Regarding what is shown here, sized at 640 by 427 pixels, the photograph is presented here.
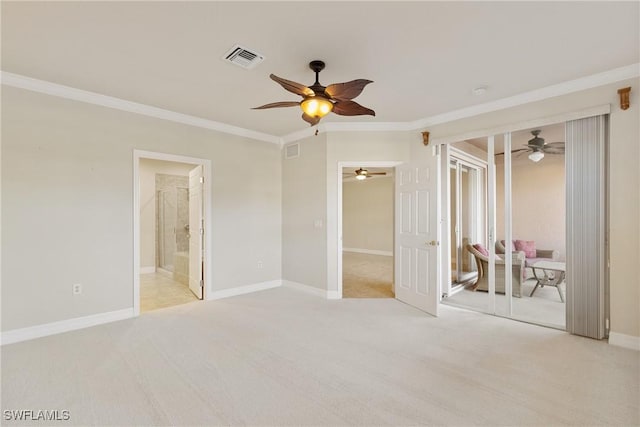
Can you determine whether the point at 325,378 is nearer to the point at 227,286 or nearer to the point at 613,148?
the point at 227,286

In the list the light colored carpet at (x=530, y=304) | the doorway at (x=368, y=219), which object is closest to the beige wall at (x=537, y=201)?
the light colored carpet at (x=530, y=304)

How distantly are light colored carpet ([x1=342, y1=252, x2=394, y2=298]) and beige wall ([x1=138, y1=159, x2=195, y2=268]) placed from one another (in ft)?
14.4

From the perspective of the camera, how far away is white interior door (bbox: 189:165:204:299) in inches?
180

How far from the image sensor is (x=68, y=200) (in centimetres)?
335

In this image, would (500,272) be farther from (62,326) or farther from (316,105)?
(62,326)

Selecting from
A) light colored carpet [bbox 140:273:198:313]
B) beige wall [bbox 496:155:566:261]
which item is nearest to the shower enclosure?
light colored carpet [bbox 140:273:198:313]

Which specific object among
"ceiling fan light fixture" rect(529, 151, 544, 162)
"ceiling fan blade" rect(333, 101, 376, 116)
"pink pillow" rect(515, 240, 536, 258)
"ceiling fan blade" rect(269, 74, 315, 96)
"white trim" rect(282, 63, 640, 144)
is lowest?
"pink pillow" rect(515, 240, 536, 258)

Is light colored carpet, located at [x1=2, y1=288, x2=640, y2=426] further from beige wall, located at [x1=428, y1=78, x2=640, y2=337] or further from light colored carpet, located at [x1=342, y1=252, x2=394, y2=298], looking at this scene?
light colored carpet, located at [x1=342, y1=252, x2=394, y2=298]

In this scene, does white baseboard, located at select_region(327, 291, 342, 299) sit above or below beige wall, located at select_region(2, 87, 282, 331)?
below

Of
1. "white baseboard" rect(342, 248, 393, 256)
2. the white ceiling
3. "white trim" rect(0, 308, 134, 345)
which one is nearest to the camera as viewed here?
the white ceiling

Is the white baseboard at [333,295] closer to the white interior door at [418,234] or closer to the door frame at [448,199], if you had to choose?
the white interior door at [418,234]

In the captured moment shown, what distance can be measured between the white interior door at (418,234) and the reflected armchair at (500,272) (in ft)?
3.36

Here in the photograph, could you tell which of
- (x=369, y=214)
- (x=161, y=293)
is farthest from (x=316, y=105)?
(x=369, y=214)

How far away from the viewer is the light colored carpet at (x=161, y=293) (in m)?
4.38
